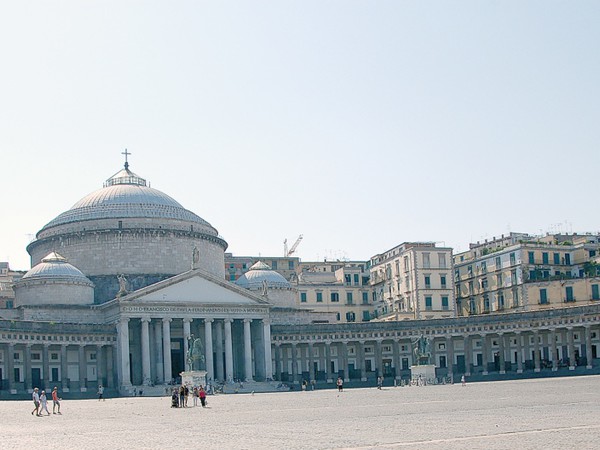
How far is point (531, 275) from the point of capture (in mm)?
114938

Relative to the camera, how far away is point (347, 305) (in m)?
132

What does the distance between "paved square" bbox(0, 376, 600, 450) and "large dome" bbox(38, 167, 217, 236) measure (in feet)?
201

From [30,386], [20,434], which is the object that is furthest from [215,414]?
[30,386]

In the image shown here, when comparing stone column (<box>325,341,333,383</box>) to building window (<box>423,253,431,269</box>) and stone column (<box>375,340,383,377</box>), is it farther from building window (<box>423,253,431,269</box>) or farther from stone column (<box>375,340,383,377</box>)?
building window (<box>423,253,431,269</box>)

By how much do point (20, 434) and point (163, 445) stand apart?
887cm

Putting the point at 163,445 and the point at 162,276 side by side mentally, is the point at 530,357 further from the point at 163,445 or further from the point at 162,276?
the point at 163,445

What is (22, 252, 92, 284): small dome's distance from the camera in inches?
3937

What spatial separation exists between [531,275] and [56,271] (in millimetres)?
50772

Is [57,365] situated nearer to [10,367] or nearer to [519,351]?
[10,367]

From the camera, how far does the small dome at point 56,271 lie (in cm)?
10000

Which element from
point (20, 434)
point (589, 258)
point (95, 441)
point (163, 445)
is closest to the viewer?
point (163, 445)

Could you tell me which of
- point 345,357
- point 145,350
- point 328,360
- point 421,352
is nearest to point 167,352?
point 145,350

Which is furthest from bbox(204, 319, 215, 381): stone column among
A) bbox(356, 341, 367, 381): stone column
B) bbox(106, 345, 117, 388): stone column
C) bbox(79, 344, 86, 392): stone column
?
bbox(356, 341, 367, 381): stone column

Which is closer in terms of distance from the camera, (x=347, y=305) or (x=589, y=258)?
(x=589, y=258)
